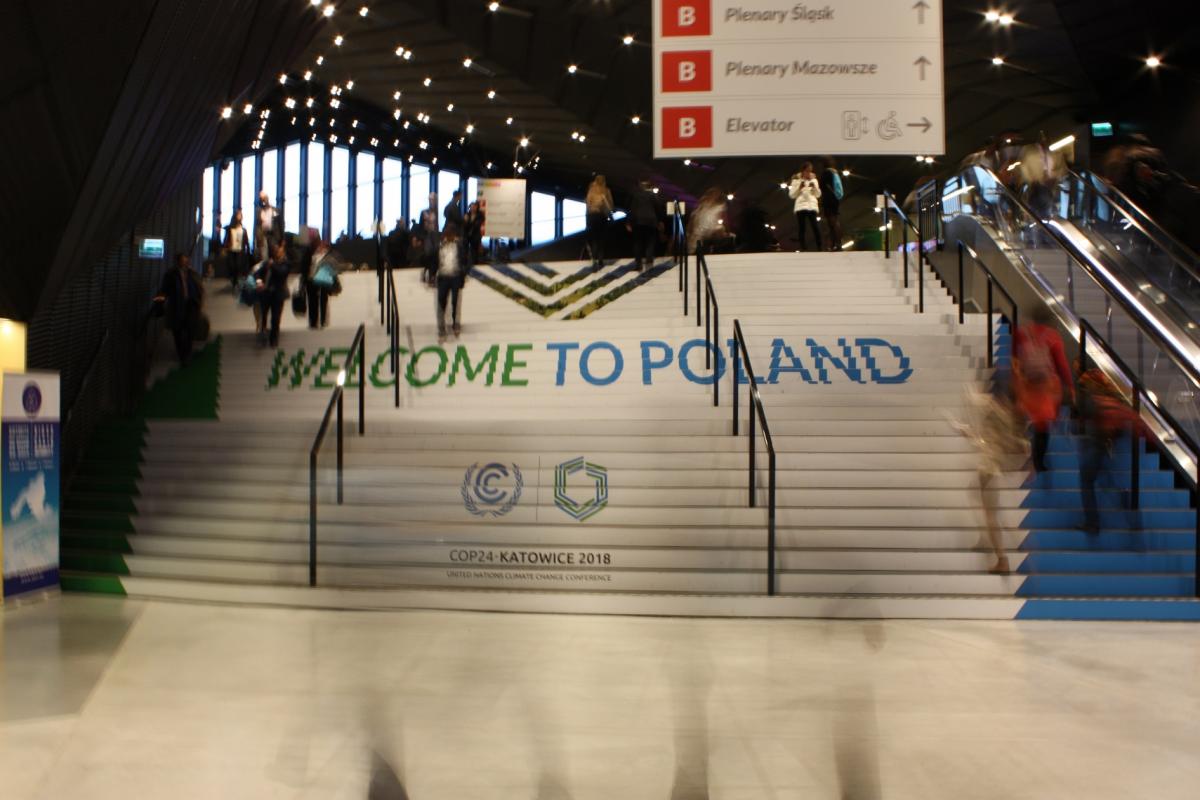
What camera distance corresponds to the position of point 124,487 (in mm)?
9570

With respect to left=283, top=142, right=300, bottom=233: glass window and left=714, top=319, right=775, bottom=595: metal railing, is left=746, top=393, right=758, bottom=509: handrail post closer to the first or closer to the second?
left=714, top=319, right=775, bottom=595: metal railing

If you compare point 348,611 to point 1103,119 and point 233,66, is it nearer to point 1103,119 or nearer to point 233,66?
point 233,66

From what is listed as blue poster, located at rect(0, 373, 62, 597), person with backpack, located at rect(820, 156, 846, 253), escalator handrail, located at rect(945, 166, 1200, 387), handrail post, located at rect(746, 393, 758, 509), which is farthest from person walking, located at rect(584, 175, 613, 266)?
blue poster, located at rect(0, 373, 62, 597)

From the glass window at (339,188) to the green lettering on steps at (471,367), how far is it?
24559 mm

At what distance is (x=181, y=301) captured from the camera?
1237 cm

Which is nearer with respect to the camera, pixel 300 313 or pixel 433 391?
pixel 433 391

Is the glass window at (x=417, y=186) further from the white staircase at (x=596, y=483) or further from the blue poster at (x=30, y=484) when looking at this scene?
the blue poster at (x=30, y=484)

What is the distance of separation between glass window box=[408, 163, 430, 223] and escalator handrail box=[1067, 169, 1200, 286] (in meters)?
26.0

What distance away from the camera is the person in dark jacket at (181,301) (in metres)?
12.3

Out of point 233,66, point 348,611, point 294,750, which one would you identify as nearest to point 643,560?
point 348,611

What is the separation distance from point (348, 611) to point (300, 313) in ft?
27.3

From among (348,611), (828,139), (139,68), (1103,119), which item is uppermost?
(1103,119)

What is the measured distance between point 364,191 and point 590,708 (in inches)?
Result: 1279

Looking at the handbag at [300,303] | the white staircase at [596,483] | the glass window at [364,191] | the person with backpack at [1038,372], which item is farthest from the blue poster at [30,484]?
the glass window at [364,191]
